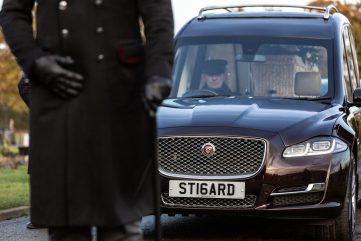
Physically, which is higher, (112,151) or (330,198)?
(112,151)

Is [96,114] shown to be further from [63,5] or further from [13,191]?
[13,191]

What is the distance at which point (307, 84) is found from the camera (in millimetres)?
8453

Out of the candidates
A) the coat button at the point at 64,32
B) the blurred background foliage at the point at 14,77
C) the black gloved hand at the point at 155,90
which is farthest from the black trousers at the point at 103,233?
the blurred background foliage at the point at 14,77

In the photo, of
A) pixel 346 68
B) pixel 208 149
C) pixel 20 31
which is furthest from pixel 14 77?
pixel 20 31

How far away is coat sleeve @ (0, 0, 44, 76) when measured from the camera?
3.52m

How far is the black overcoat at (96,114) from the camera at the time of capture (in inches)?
137

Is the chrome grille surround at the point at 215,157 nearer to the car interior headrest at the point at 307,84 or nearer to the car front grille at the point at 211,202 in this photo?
the car front grille at the point at 211,202

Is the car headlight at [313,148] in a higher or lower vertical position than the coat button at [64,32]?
lower

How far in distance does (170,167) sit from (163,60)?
157 inches

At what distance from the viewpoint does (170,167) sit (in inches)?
292

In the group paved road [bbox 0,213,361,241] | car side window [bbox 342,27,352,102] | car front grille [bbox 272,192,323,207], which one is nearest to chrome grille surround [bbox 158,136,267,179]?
car front grille [bbox 272,192,323,207]

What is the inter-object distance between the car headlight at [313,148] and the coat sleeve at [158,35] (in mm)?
3888

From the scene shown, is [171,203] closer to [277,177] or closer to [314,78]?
[277,177]

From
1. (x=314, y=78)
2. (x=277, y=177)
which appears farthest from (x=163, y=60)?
(x=314, y=78)
